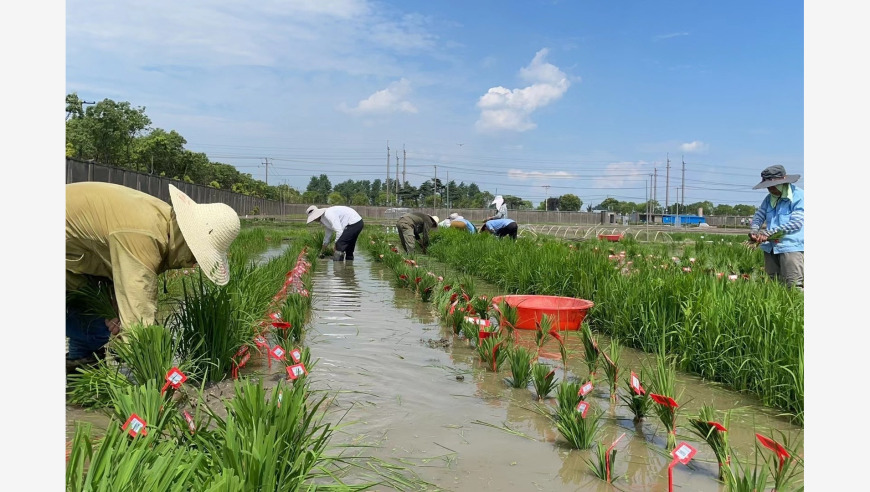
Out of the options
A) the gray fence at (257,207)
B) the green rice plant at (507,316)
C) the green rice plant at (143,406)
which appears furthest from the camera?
the gray fence at (257,207)

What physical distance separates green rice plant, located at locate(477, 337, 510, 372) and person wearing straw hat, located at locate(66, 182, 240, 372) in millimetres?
1592

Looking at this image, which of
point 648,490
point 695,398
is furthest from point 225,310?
point 695,398

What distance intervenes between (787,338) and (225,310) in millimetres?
2844

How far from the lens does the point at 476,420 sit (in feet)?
8.99

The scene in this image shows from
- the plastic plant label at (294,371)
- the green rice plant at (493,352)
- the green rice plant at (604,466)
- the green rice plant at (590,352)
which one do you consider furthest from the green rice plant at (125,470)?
the green rice plant at (590,352)

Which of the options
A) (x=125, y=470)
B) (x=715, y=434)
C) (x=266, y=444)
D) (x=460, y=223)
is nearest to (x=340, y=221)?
(x=460, y=223)

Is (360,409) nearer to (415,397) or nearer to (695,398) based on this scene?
(415,397)

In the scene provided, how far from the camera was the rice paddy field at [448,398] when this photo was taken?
1.79 meters

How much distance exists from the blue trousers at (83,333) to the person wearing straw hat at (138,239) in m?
0.32

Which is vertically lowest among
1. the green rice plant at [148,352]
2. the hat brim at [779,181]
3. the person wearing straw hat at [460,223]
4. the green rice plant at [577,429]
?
the green rice plant at [577,429]

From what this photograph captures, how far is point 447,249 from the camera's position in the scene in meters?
10.7

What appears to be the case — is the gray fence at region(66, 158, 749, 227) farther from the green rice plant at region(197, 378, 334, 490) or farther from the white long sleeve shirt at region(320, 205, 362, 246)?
the green rice plant at region(197, 378, 334, 490)

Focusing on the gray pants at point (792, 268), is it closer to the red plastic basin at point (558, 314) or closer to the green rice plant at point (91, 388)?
the red plastic basin at point (558, 314)

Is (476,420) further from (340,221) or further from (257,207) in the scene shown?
(257,207)
